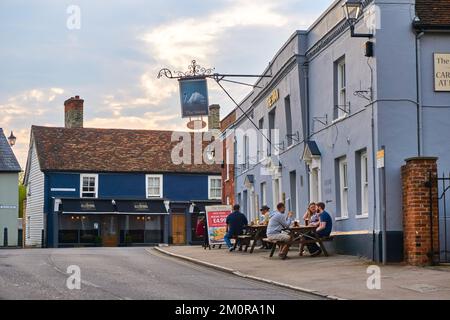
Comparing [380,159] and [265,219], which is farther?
[265,219]

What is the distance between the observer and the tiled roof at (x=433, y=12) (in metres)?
21.1

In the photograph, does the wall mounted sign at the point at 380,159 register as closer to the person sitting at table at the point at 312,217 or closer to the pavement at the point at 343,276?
the pavement at the point at 343,276

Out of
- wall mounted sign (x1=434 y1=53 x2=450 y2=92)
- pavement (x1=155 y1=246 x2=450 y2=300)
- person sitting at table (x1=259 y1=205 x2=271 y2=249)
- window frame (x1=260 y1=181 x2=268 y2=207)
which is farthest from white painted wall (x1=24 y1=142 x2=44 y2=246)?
wall mounted sign (x1=434 y1=53 x2=450 y2=92)

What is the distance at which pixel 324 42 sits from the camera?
25.2 metres

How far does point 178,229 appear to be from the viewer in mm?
58625

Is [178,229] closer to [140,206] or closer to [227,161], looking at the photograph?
[140,206]

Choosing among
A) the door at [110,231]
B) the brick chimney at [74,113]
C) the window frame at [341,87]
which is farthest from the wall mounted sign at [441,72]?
the brick chimney at [74,113]

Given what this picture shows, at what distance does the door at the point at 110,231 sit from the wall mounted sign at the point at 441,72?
38.3 metres

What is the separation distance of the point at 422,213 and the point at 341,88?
5.95 metres

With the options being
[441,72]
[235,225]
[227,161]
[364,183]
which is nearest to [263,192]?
[235,225]

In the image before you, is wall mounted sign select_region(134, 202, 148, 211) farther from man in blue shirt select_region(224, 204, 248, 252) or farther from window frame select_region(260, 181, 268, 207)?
man in blue shirt select_region(224, 204, 248, 252)

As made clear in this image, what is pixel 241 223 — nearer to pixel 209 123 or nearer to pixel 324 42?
pixel 324 42
